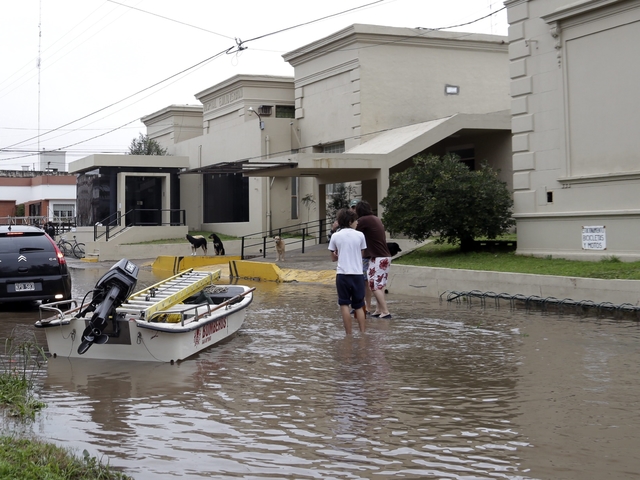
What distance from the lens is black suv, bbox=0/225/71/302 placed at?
1417 centimetres

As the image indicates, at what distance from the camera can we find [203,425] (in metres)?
6.70

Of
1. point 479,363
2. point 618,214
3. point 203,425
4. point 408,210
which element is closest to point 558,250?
point 618,214

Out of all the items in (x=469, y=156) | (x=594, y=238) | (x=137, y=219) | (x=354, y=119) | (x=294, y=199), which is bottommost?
(x=594, y=238)

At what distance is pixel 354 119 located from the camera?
30578 mm

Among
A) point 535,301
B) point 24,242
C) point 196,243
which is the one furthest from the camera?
point 196,243

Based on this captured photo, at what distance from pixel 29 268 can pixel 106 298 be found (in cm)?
581

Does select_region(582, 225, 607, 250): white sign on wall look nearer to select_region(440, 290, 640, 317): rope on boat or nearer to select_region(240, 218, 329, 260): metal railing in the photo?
select_region(440, 290, 640, 317): rope on boat

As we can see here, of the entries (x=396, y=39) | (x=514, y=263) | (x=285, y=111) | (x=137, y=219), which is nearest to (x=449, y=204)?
(x=514, y=263)

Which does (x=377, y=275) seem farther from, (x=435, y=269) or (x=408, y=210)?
(x=408, y=210)

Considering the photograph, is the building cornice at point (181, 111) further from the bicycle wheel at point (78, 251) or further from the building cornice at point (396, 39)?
the building cornice at point (396, 39)

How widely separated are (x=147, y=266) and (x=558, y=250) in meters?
17.4

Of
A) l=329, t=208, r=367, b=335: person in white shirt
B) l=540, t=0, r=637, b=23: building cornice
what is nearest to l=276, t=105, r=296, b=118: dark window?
l=540, t=0, r=637, b=23: building cornice

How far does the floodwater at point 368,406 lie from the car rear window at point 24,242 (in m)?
2.64

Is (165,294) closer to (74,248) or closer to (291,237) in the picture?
(291,237)
